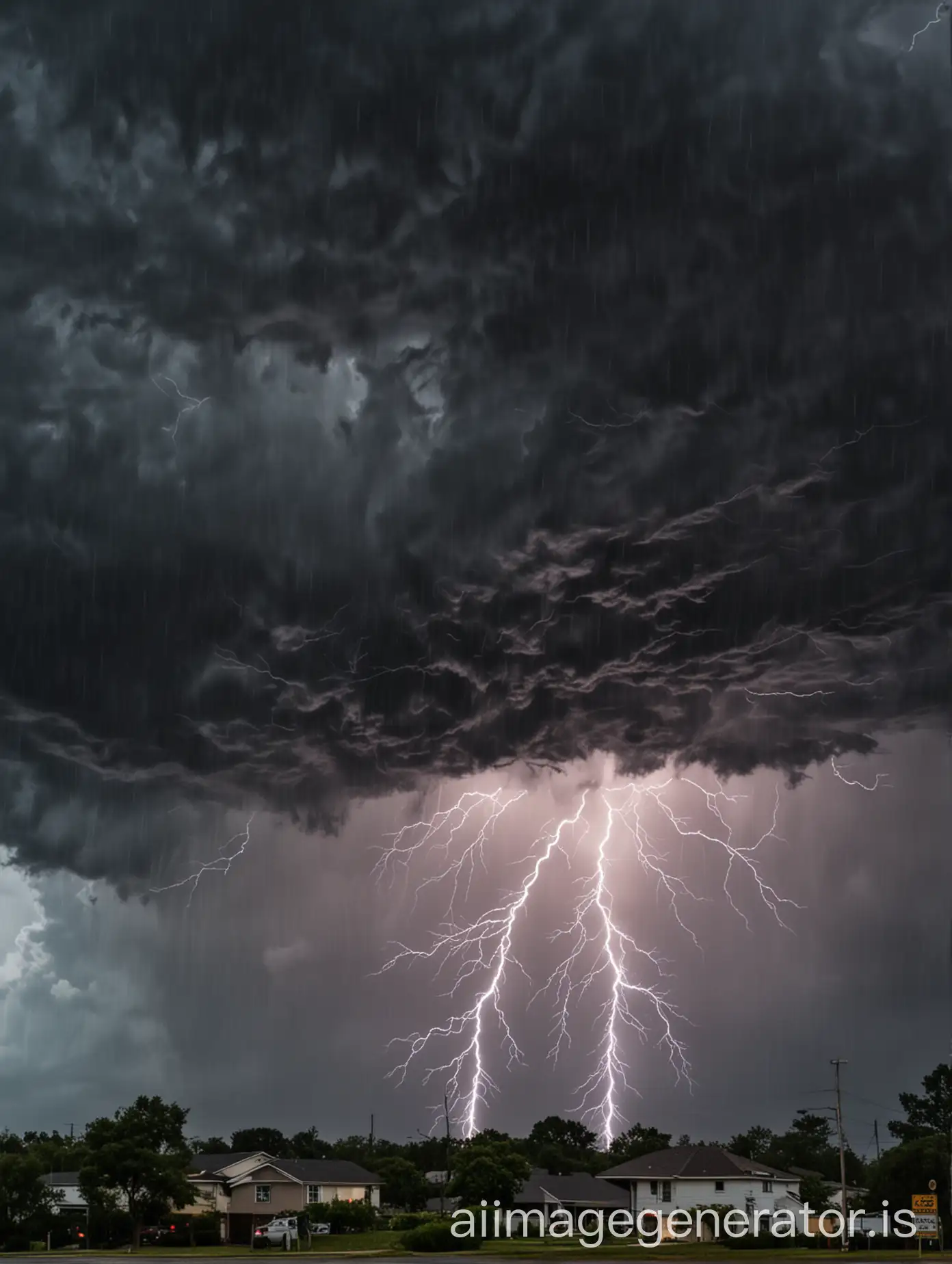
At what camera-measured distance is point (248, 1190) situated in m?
82.6

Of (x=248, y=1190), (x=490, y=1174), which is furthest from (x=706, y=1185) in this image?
(x=248, y=1190)

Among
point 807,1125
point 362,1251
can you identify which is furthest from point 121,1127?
point 807,1125

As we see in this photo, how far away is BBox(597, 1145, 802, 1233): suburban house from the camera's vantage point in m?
85.1

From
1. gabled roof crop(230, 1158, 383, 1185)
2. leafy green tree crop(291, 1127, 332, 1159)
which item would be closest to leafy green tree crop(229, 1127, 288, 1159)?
leafy green tree crop(291, 1127, 332, 1159)

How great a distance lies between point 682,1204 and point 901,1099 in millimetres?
52090

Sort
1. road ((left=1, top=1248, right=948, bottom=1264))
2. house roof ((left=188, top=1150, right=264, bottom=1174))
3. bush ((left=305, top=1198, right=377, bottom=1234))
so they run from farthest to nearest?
house roof ((left=188, top=1150, right=264, bottom=1174)), bush ((left=305, top=1198, right=377, bottom=1234)), road ((left=1, top=1248, right=948, bottom=1264))

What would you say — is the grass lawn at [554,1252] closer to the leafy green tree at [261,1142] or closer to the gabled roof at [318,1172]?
the gabled roof at [318,1172]

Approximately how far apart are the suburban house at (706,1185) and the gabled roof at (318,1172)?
18.1m

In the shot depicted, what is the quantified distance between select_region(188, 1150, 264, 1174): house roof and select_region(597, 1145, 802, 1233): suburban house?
2591 cm

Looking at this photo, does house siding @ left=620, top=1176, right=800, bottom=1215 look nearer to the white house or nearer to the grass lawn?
the white house

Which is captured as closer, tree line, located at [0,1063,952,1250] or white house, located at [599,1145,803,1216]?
tree line, located at [0,1063,952,1250]

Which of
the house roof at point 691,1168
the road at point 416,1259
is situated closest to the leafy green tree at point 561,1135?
the house roof at point 691,1168

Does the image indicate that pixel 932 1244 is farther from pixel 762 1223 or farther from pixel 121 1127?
pixel 121 1127

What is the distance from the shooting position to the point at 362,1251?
5628 centimetres
